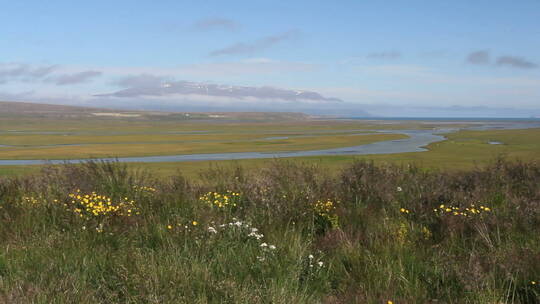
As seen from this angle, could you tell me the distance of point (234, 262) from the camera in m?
5.69

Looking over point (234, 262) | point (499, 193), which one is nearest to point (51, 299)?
point (234, 262)

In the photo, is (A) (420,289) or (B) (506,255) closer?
(A) (420,289)

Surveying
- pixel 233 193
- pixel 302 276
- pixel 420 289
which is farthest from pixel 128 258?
pixel 233 193

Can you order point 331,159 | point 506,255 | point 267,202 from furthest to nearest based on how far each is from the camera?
point 331,159
point 267,202
point 506,255

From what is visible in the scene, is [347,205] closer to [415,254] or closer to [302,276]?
[415,254]

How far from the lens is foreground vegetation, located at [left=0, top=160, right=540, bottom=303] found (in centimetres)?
491

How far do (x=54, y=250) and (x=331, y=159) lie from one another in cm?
3237

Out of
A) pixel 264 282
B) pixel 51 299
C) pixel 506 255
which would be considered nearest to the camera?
pixel 51 299

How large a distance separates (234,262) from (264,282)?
2.31 feet

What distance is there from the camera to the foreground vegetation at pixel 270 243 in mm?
4910

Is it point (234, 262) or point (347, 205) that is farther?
→ point (347, 205)

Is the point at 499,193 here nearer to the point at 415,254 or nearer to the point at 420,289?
the point at 415,254

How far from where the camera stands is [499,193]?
33.4 feet

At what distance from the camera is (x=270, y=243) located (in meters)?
6.51
